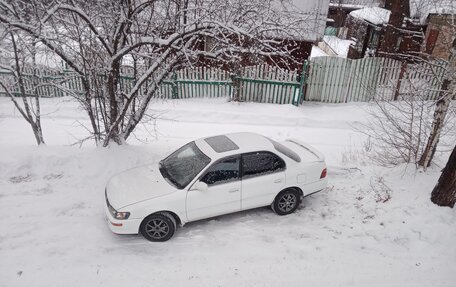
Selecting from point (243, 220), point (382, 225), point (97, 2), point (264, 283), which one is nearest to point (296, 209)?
point (243, 220)

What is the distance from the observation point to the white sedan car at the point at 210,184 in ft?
18.9

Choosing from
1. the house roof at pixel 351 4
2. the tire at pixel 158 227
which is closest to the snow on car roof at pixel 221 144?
the tire at pixel 158 227

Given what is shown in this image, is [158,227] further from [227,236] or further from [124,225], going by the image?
[227,236]

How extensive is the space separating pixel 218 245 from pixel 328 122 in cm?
749

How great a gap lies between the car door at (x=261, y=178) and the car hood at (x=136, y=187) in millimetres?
1345

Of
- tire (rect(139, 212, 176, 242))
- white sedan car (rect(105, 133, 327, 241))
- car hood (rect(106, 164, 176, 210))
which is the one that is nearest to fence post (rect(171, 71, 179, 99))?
white sedan car (rect(105, 133, 327, 241))

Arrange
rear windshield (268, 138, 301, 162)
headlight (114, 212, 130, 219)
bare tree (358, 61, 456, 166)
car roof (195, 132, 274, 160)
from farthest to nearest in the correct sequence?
bare tree (358, 61, 456, 166) → rear windshield (268, 138, 301, 162) → car roof (195, 132, 274, 160) → headlight (114, 212, 130, 219)

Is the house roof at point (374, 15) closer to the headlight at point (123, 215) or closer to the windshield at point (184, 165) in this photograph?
the windshield at point (184, 165)

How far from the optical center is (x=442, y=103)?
6.84 m

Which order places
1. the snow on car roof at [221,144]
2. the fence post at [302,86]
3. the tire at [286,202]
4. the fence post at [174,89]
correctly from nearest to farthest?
1. the snow on car roof at [221,144]
2. the tire at [286,202]
3. the fence post at [302,86]
4. the fence post at [174,89]

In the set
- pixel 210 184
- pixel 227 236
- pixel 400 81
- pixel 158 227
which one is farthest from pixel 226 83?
pixel 158 227

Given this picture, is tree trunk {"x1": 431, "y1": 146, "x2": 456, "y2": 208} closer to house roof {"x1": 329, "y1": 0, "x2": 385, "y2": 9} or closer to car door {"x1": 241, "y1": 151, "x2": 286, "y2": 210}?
car door {"x1": 241, "y1": 151, "x2": 286, "y2": 210}

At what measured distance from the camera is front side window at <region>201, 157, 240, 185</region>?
599 cm

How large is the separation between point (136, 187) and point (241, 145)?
6.82 feet
